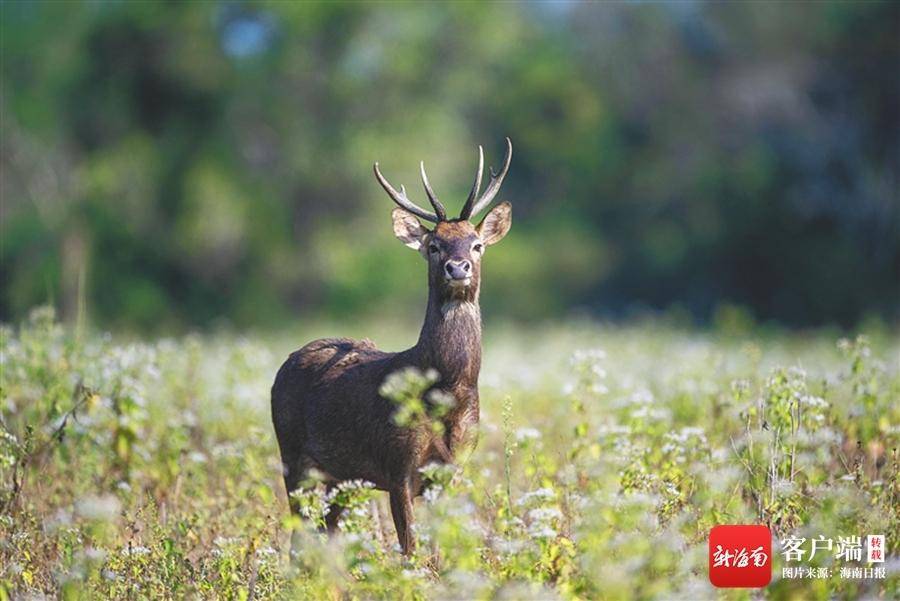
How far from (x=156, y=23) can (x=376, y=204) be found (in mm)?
6125

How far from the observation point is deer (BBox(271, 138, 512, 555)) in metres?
6.15

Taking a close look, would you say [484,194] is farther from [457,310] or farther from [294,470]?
[294,470]

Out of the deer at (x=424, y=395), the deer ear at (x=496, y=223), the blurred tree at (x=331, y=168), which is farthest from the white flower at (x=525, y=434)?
the blurred tree at (x=331, y=168)

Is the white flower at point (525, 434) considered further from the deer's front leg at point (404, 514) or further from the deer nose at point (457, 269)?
the deer nose at point (457, 269)

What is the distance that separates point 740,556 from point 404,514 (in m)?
1.59

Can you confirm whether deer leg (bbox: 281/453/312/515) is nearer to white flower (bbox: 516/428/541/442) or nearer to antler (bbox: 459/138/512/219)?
white flower (bbox: 516/428/541/442)

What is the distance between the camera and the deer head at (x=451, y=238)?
6.17m

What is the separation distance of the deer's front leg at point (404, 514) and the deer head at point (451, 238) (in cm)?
95

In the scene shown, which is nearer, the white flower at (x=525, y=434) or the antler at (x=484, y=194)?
the antler at (x=484, y=194)

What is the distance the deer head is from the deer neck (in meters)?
0.05

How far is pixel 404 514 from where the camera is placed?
607cm

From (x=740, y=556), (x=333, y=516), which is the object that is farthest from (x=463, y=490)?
(x=333, y=516)

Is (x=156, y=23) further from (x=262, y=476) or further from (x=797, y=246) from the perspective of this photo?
(x=262, y=476)

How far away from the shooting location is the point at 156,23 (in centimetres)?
2773
